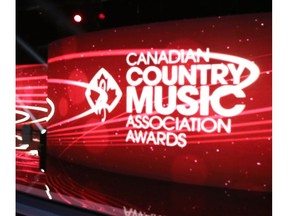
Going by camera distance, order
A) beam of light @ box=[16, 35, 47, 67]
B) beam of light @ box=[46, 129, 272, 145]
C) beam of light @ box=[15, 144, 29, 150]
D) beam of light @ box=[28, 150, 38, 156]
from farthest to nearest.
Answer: beam of light @ box=[16, 35, 47, 67] < beam of light @ box=[15, 144, 29, 150] < beam of light @ box=[28, 150, 38, 156] < beam of light @ box=[46, 129, 272, 145]

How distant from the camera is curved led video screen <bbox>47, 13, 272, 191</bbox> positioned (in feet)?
15.5

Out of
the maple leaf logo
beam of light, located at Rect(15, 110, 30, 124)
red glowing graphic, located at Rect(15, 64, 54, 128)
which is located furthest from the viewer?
beam of light, located at Rect(15, 110, 30, 124)

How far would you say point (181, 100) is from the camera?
5.20m

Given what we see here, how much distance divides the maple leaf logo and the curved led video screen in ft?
0.06

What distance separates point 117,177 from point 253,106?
250 cm

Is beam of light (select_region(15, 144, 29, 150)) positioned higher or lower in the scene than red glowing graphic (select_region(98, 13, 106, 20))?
lower

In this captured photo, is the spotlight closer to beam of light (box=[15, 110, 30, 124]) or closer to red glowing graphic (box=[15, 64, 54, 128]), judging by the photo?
red glowing graphic (box=[15, 64, 54, 128])

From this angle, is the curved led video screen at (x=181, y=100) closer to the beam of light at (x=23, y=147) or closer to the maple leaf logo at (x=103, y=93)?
the maple leaf logo at (x=103, y=93)

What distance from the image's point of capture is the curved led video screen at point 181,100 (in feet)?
Answer: 15.5

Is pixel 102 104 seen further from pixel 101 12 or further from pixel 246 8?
pixel 246 8

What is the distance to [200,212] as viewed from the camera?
4008 millimetres

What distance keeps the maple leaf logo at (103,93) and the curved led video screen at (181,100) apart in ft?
0.06

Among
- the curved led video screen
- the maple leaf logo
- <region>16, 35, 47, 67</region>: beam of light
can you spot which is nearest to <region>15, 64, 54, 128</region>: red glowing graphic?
<region>16, 35, 47, 67</region>: beam of light

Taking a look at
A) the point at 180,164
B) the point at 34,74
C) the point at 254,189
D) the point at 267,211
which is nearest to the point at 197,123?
the point at 180,164
